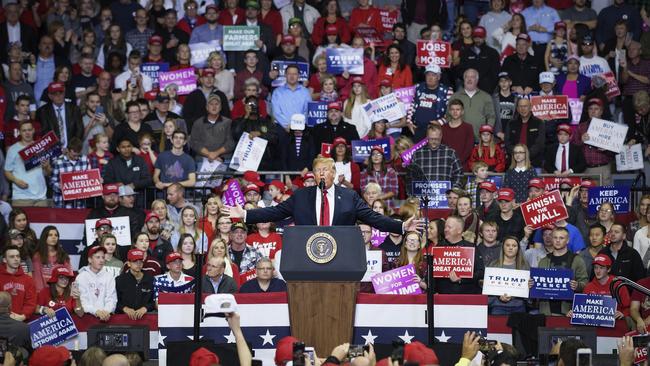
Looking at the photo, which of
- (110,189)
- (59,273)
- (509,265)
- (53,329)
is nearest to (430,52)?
(110,189)

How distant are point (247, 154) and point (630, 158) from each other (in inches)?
238

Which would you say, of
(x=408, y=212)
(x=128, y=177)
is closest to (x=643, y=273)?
(x=408, y=212)

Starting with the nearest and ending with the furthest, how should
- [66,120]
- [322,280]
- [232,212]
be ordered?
[322,280] → [232,212] → [66,120]

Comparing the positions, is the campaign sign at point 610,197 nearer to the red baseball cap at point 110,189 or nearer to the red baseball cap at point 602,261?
the red baseball cap at point 602,261

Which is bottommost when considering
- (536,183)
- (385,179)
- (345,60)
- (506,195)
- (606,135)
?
(506,195)

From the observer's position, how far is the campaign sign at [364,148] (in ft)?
68.5

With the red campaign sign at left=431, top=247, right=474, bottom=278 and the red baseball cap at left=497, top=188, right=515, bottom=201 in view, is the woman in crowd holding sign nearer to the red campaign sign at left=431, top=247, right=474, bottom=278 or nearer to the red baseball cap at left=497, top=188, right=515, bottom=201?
the red campaign sign at left=431, top=247, right=474, bottom=278

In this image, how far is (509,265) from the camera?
17.0 m

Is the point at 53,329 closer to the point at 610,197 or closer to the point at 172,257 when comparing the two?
the point at 172,257

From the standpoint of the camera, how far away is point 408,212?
1811 cm

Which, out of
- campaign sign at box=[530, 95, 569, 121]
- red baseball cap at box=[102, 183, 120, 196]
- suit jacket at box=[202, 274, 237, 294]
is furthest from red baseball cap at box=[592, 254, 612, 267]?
red baseball cap at box=[102, 183, 120, 196]

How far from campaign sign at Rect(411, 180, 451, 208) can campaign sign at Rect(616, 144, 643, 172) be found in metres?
3.54

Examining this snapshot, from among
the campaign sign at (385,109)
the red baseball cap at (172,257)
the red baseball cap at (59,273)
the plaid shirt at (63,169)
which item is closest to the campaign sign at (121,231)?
the red baseball cap at (59,273)

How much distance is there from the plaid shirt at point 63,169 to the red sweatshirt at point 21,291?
3299mm
